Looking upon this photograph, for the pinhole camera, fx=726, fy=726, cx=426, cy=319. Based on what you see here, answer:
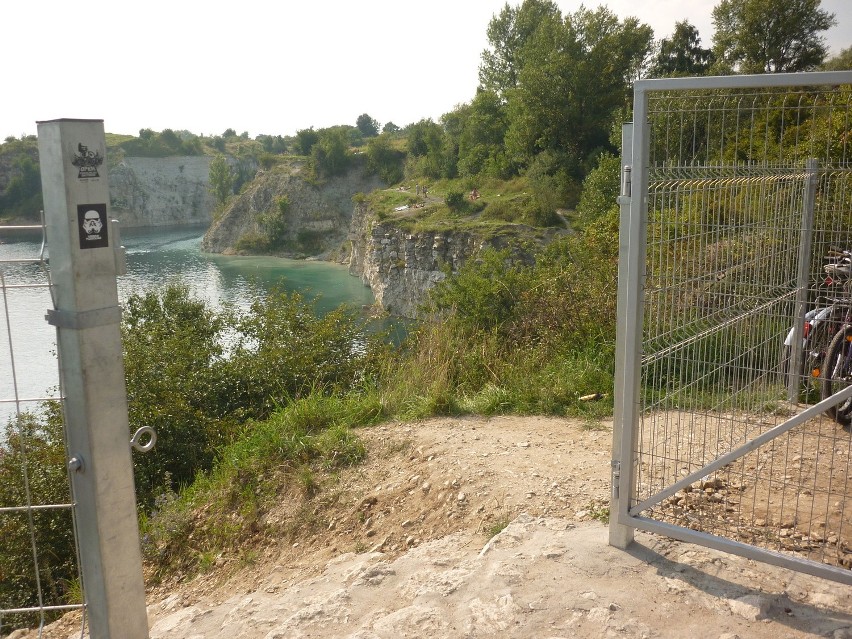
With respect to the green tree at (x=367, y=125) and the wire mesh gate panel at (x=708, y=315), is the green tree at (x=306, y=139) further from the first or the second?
the wire mesh gate panel at (x=708, y=315)

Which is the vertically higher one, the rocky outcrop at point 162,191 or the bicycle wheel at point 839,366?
the rocky outcrop at point 162,191

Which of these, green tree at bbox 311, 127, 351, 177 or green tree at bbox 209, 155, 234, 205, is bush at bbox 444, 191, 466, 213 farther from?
green tree at bbox 209, 155, 234, 205

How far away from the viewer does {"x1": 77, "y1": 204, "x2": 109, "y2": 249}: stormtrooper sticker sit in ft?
7.76

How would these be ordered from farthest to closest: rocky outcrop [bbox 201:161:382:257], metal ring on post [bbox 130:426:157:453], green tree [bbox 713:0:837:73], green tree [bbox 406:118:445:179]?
1. rocky outcrop [bbox 201:161:382:257]
2. green tree [bbox 406:118:445:179]
3. green tree [bbox 713:0:837:73]
4. metal ring on post [bbox 130:426:157:453]

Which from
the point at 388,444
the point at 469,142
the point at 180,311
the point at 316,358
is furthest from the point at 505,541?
the point at 469,142

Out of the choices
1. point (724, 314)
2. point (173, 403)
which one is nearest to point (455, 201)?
point (173, 403)

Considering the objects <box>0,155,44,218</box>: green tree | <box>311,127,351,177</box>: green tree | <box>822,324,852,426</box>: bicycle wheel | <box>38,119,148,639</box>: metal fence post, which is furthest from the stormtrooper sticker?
<box>0,155,44,218</box>: green tree

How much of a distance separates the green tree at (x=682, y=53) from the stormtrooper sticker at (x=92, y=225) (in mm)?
42226

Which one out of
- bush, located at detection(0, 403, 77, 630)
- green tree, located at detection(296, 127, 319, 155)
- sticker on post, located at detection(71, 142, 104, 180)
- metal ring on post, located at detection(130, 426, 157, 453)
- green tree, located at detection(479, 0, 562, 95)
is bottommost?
bush, located at detection(0, 403, 77, 630)

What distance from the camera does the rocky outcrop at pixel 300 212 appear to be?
62875 mm

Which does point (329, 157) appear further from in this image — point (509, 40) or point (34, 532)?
point (34, 532)

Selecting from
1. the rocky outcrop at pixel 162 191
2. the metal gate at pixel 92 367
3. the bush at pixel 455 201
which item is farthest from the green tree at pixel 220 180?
the metal gate at pixel 92 367

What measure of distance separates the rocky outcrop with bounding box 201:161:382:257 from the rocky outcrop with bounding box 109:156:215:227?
881 inches

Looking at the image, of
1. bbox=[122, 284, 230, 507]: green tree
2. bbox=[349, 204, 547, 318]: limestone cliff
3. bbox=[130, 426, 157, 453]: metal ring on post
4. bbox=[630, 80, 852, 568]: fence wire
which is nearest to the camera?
bbox=[130, 426, 157, 453]: metal ring on post
